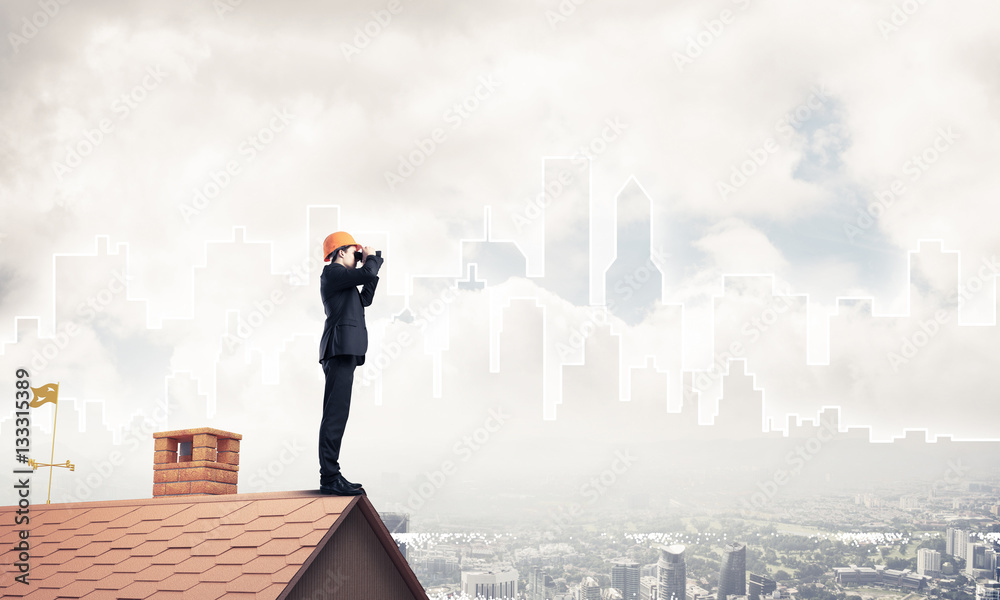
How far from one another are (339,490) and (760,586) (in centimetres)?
7241

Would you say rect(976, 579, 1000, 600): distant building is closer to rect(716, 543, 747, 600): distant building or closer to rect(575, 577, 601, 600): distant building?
rect(716, 543, 747, 600): distant building

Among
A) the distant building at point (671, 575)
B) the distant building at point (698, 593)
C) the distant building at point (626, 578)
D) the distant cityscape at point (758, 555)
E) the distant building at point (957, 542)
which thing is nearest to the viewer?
the distant building at point (698, 593)

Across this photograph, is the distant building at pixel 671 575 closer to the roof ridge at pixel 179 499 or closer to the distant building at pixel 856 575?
the distant building at pixel 856 575

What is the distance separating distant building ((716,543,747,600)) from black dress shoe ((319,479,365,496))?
64.9 metres

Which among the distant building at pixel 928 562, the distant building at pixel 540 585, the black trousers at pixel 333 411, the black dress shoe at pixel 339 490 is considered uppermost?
the black trousers at pixel 333 411

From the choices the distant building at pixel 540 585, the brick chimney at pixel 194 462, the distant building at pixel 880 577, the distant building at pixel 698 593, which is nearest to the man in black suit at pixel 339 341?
the brick chimney at pixel 194 462

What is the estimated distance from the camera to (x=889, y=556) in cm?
8081

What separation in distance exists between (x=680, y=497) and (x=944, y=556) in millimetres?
25729

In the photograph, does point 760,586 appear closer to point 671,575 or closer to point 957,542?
point 671,575

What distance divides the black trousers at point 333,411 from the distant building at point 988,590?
3216 inches

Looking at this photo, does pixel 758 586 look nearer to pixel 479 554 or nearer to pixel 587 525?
pixel 587 525

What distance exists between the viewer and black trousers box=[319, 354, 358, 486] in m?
7.68

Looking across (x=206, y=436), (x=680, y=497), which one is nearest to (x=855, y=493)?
(x=680, y=497)

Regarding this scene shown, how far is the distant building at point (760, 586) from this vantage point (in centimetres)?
6838
